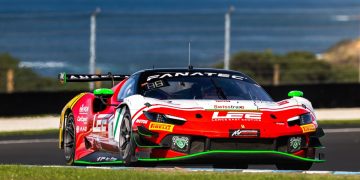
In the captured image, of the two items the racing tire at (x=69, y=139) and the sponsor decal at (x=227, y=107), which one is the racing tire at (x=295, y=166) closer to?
the sponsor decal at (x=227, y=107)

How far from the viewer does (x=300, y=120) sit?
1278cm

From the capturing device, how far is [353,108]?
26.0 meters

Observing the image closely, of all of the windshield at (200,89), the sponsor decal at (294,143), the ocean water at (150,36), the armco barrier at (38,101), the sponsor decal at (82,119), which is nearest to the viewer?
the sponsor decal at (294,143)

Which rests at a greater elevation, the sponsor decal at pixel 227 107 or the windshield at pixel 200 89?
the windshield at pixel 200 89

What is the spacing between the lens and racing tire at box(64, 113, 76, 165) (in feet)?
49.9

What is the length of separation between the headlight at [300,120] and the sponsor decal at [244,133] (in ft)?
1.45

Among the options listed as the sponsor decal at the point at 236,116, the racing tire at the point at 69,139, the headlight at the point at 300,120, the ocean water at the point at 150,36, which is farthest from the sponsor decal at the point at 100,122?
the ocean water at the point at 150,36

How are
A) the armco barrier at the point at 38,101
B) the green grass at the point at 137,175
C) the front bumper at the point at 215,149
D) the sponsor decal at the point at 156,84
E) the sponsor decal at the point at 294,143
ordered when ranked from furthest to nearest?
1. the armco barrier at the point at 38,101
2. the sponsor decal at the point at 156,84
3. the sponsor decal at the point at 294,143
4. the front bumper at the point at 215,149
5. the green grass at the point at 137,175

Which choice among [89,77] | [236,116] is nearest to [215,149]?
[236,116]

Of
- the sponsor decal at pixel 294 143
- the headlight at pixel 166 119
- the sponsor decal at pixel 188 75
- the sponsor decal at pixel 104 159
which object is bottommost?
the sponsor decal at pixel 104 159

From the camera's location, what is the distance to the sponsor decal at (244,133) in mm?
12344

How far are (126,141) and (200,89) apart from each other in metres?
1.15

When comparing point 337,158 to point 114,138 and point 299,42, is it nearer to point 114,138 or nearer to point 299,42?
point 114,138

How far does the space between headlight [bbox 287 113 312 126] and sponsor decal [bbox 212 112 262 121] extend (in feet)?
1.06
